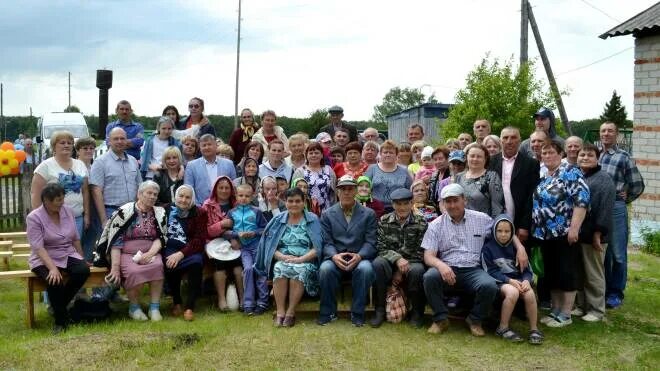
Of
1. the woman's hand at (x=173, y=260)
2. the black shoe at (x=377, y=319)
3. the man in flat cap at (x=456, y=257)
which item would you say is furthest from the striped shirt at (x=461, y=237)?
the woman's hand at (x=173, y=260)

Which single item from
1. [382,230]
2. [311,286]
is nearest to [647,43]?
[382,230]

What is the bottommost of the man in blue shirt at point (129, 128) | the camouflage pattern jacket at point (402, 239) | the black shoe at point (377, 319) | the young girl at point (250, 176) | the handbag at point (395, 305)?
the black shoe at point (377, 319)

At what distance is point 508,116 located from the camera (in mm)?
16547

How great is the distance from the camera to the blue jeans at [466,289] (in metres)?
6.06

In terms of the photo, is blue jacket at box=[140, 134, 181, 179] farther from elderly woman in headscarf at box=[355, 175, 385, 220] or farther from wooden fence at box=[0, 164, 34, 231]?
wooden fence at box=[0, 164, 34, 231]

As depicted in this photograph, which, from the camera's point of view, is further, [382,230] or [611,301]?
[611,301]

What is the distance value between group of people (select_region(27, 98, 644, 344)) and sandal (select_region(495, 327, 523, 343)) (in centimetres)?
1

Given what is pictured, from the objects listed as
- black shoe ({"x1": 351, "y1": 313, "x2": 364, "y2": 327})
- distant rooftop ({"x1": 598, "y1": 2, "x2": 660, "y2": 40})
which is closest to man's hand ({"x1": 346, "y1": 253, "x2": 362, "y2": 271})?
black shoe ({"x1": 351, "y1": 313, "x2": 364, "y2": 327})

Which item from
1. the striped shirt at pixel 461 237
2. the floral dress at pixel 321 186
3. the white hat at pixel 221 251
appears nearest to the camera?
the striped shirt at pixel 461 237

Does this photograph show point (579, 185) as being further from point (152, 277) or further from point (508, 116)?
point (508, 116)

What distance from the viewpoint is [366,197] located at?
23.1 ft

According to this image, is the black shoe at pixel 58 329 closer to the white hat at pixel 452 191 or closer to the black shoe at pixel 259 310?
the black shoe at pixel 259 310

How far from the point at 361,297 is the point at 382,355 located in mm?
964

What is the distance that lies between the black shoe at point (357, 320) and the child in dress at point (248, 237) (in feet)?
3.25
